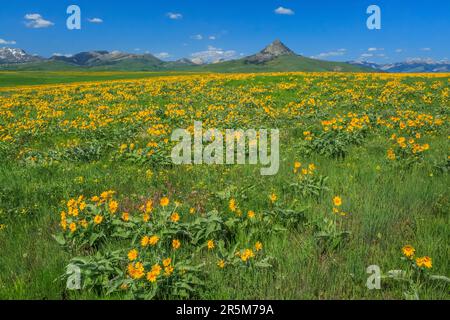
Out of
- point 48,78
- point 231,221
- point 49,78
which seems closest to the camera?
point 231,221

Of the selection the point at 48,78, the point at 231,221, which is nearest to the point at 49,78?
the point at 48,78

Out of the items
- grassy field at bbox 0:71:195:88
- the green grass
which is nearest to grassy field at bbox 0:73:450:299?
grassy field at bbox 0:71:195:88

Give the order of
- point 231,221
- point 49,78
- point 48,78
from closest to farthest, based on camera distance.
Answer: point 231,221
point 48,78
point 49,78

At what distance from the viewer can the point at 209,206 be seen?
19.1ft

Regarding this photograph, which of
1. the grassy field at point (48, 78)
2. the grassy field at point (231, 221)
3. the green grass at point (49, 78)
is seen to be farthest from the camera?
the green grass at point (49, 78)

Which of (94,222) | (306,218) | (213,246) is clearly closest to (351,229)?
(306,218)

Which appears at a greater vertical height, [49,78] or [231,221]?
[49,78]

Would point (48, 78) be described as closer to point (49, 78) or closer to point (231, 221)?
point (49, 78)

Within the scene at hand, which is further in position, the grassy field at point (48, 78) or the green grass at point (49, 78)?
the green grass at point (49, 78)

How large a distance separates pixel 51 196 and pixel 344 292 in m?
5.30

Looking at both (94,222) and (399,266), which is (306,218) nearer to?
(399,266)

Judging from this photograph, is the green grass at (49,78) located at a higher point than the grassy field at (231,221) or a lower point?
higher

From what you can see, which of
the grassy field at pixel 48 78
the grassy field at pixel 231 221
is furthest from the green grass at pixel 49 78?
the grassy field at pixel 231 221

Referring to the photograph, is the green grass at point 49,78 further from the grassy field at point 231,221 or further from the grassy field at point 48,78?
the grassy field at point 231,221
